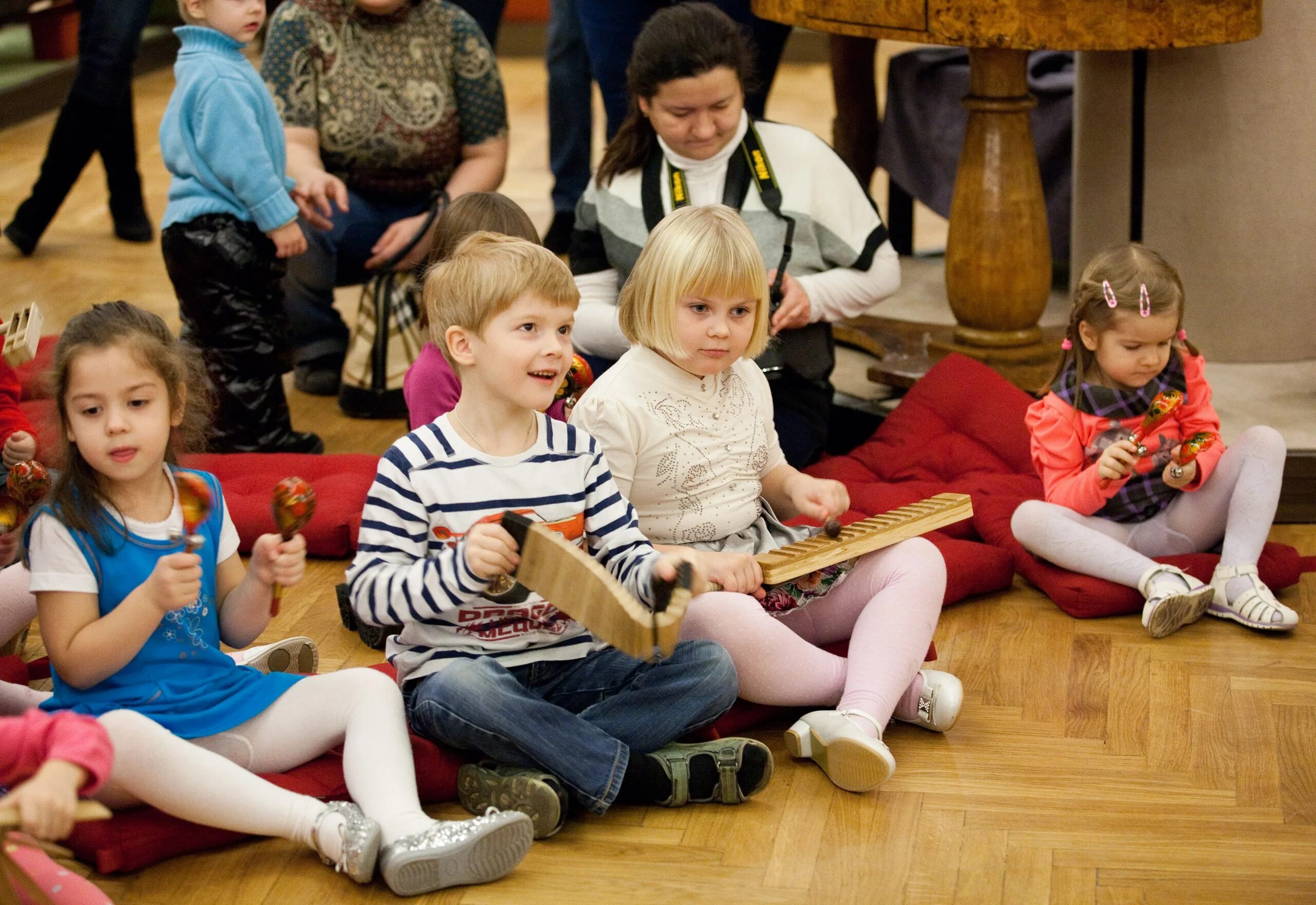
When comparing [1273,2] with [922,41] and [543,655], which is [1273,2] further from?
[543,655]

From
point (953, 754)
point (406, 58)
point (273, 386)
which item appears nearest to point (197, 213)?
point (273, 386)

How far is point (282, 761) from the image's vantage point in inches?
67.6

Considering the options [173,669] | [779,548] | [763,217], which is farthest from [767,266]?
[173,669]

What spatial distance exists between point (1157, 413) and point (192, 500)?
52.4 inches

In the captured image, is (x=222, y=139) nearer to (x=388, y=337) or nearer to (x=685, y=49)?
(x=388, y=337)

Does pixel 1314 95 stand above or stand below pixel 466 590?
above

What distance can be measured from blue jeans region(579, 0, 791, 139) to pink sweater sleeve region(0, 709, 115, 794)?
7.43ft

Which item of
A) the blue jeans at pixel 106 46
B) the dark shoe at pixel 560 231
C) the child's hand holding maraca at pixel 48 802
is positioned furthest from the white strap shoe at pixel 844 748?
the blue jeans at pixel 106 46

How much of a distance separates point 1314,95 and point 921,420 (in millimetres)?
938

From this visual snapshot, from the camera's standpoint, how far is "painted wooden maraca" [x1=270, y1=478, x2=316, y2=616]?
1625mm

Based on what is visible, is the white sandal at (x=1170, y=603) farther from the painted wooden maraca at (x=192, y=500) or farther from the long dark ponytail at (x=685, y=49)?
the painted wooden maraca at (x=192, y=500)

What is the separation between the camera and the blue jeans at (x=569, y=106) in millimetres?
4191

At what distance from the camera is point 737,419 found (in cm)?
204

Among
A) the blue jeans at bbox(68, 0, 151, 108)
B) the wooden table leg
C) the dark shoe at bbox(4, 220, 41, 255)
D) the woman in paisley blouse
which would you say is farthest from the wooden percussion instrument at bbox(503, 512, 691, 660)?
the dark shoe at bbox(4, 220, 41, 255)
